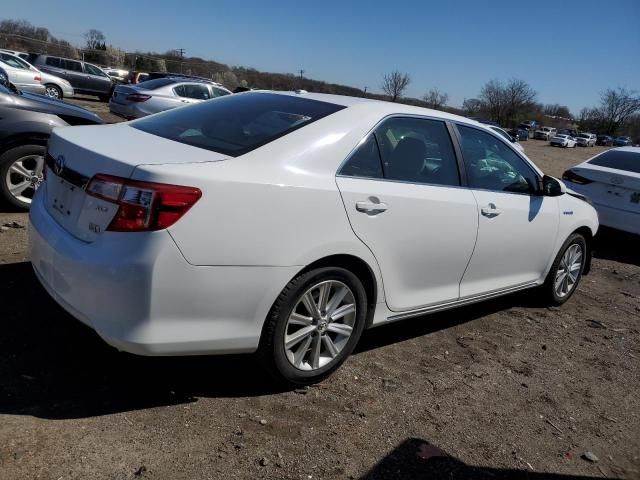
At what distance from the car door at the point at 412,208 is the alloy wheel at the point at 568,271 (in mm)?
1756

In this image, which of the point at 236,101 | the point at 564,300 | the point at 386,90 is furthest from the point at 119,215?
the point at 386,90

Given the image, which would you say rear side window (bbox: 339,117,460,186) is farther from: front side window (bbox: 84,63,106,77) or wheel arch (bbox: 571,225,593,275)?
front side window (bbox: 84,63,106,77)

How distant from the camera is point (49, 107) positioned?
609 cm

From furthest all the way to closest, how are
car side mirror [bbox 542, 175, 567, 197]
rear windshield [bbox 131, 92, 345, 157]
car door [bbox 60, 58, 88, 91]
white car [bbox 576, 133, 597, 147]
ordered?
white car [bbox 576, 133, 597, 147]
car door [bbox 60, 58, 88, 91]
car side mirror [bbox 542, 175, 567, 197]
rear windshield [bbox 131, 92, 345, 157]

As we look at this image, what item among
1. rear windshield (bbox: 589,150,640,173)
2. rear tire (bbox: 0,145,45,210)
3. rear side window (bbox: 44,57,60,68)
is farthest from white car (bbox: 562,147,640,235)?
rear side window (bbox: 44,57,60,68)

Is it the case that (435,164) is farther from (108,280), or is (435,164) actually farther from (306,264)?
(108,280)

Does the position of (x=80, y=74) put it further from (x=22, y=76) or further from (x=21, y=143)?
(x=21, y=143)

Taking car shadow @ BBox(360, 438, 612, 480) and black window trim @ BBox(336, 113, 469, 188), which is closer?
car shadow @ BBox(360, 438, 612, 480)

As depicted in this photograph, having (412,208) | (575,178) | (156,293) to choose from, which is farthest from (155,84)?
(156,293)

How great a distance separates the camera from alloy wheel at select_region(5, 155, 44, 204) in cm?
555

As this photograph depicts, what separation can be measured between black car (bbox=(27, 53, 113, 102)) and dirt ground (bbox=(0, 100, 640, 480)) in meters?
24.9

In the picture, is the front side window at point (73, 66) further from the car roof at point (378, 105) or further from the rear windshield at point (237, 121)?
the car roof at point (378, 105)

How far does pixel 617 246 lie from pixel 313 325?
7289 mm

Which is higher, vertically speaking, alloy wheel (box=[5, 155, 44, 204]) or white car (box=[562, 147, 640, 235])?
white car (box=[562, 147, 640, 235])
